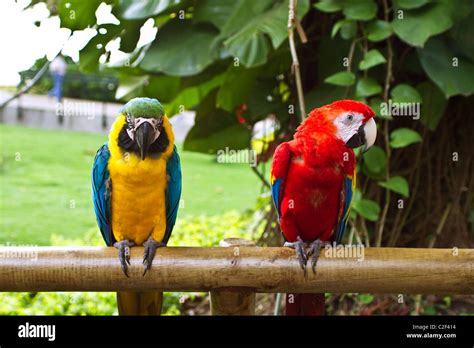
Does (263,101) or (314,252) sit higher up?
(263,101)

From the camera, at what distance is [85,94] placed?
3.80 m

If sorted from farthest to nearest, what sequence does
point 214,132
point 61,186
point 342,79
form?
point 61,186 → point 214,132 → point 342,79

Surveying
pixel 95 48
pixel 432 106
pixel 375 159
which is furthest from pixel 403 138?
pixel 95 48

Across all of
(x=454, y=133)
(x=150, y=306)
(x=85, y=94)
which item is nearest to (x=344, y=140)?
(x=150, y=306)

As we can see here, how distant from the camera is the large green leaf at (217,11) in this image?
1.92 metres

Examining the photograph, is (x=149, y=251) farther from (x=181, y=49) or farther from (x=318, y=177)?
(x=181, y=49)

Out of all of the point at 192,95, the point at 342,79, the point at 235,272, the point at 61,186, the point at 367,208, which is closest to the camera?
the point at 235,272

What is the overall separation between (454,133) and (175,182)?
108 centimetres

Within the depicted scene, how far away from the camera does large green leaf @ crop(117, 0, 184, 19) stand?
6.19 feet

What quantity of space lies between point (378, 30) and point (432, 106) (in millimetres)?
296

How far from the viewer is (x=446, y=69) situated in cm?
175

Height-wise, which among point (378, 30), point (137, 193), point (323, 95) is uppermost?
point (378, 30)

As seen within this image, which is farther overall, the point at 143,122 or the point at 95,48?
the point at 95,48

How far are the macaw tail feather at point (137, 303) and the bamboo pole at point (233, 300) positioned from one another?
6.4 inches
